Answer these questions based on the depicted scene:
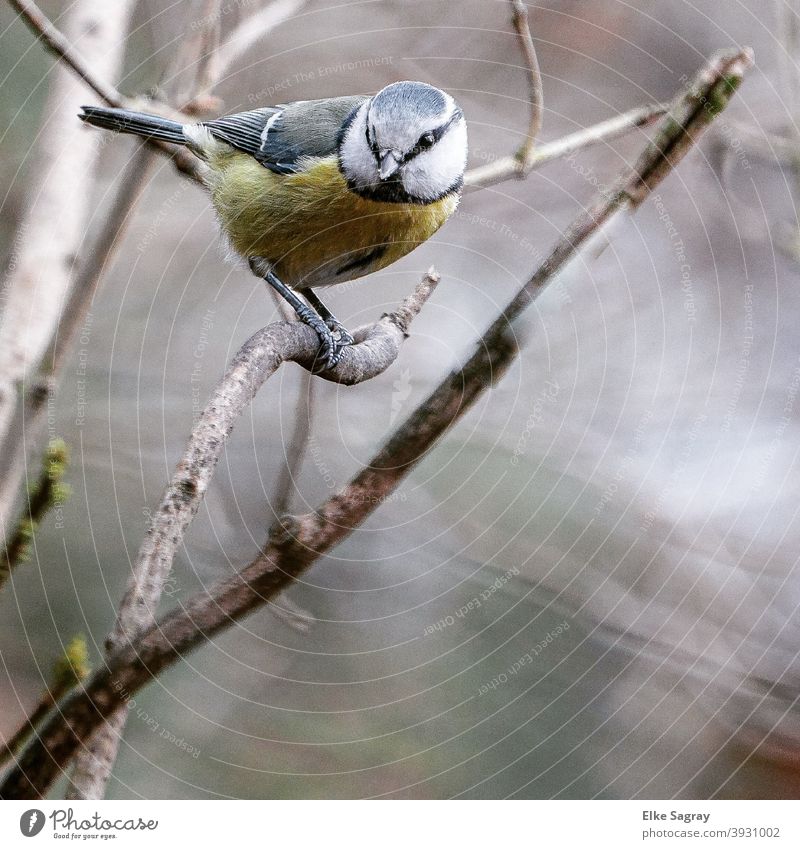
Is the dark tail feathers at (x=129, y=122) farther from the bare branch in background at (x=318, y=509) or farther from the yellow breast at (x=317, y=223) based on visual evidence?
the bare branch in background at (x=318, y=509)

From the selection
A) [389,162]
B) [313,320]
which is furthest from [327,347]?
[389,162]

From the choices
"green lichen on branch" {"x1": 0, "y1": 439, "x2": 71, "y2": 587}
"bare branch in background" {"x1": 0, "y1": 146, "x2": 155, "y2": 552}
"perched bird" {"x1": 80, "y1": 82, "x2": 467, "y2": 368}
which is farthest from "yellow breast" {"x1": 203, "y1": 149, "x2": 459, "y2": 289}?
"green lichen on branch" {"x1": 0, "y1": 439, "x2": 71, "y2": 587}

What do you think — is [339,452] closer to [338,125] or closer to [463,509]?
[463,509]

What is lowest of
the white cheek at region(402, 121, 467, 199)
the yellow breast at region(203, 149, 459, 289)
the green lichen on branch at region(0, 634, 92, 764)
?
the green lichen on branch at region(0, 634, 92, 764)

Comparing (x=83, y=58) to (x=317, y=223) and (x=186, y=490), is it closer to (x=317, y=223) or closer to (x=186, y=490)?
(x=317, y=223)

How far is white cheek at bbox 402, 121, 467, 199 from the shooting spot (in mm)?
692

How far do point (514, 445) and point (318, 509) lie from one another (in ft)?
0.64

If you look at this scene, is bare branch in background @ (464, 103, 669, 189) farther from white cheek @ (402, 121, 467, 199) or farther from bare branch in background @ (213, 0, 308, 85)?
bare branch in background @ (213, 0, 308, 85)

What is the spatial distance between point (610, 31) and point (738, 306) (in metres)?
0.30

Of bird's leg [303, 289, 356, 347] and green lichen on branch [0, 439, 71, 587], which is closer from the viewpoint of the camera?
green lichen on branch [0, 439, 71, 587]

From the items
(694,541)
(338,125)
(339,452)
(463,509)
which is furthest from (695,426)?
(338,125)

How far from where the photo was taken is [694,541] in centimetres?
75

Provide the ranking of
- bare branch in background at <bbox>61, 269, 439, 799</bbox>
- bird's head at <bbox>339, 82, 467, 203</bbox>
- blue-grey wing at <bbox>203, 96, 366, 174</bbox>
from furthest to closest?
blue-grey wing at <bbox>203, 96, 366, 174</bbox> < bird's head at <bbox>339, 82, 467, 203</bbox> < bare branch in background at <bbox>61, 269, 439, 799</bbox>

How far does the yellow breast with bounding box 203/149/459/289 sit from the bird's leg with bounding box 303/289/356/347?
45 millimetres
